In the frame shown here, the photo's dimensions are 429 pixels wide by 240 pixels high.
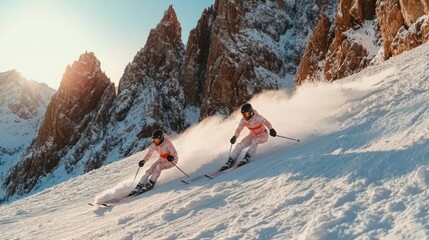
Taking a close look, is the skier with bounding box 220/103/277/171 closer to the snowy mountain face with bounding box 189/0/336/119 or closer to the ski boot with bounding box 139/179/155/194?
the ski boot with bounding box 139/179/155/194

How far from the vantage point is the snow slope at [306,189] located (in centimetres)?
569

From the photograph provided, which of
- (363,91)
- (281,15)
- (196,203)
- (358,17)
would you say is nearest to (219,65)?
(281,15)

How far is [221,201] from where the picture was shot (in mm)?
8023

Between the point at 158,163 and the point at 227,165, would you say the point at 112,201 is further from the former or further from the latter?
the point at 227,165

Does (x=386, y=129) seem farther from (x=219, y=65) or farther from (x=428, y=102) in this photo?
(x=219, y=65)

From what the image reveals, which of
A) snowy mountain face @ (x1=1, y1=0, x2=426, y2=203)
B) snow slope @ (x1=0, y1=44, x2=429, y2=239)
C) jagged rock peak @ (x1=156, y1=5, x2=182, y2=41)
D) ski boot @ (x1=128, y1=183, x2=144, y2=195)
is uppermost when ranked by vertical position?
jagged rock peak @ (x1=156, y1=5, x2=182, y2=41)

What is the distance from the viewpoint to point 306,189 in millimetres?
7152

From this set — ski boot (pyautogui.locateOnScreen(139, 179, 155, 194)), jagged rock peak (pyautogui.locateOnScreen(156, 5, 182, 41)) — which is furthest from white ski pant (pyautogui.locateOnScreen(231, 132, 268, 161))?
jagged rock peak (pyautogui.locateOnScreen(156, 5, 182, 41))

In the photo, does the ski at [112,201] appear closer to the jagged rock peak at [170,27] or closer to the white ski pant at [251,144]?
the white ski pant at [251,144]

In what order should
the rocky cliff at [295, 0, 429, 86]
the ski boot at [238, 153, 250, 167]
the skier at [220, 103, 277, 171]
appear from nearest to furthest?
the ski boot at [238, 153, 250, 167] → the skier at [220, 103, 277, 171] → the rocky cliff at [295, 0, 429, 86]

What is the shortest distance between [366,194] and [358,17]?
53.6 meters

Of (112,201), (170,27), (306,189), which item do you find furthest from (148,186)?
(170,27)

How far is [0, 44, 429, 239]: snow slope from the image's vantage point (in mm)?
5688

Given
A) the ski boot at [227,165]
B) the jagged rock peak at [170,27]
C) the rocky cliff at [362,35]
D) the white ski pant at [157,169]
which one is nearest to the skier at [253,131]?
the ski boot at [227,165]
